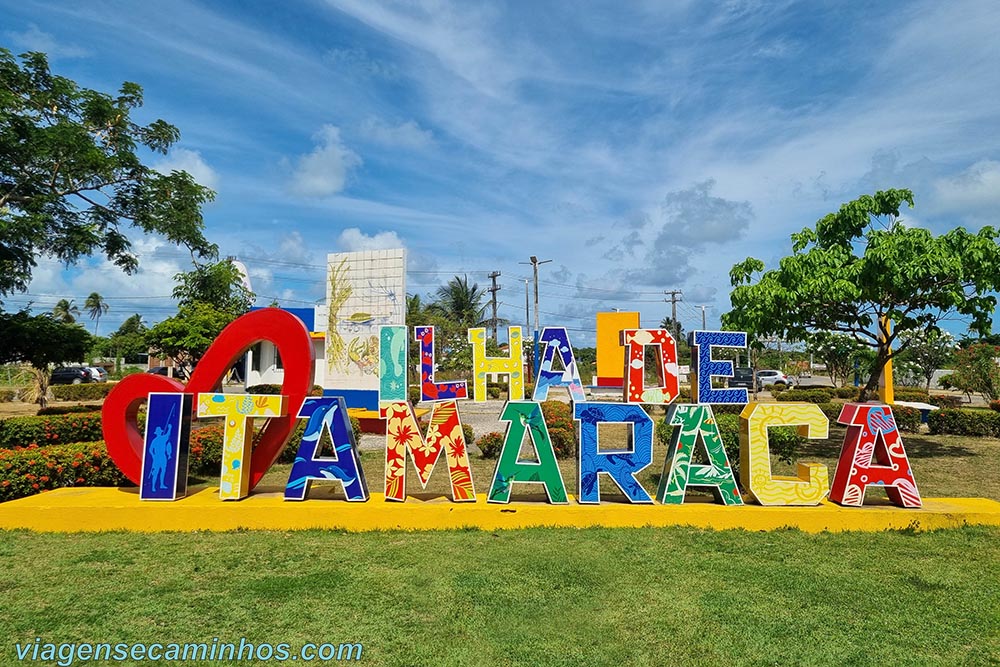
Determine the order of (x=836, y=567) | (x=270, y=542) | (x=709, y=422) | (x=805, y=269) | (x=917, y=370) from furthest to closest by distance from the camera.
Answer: (x=917, y=370)
(x=805, y=269)
(x=709, y=422)
(x=270, y=542)
(x=836, y=567)

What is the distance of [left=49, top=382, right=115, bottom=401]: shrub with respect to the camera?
129ft

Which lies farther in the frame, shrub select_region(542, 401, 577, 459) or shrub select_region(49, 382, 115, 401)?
shrub select_region(49, 382, 115, 401)

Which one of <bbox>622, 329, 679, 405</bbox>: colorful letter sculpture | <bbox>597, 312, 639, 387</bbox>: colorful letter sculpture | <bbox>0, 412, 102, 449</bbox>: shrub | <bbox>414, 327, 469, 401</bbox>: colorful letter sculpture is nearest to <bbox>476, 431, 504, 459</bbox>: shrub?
<bbox>414, 327, 469, 401</bbox>: colorful letter sculpture

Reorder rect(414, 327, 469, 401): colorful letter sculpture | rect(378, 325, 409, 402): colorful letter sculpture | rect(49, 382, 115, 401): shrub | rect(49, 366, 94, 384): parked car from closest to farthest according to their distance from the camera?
1. rect(378, 325, 409, 402): colorful letter sculpture
2. rect(414, 327, 469, 401): colorful letter sculpture
3. rect(49, 382, 115, 401): shrub
4. rect(49, 366, 94, 384): parked car

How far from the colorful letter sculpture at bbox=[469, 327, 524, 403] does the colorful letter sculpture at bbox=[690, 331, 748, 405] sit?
2780 millimetres

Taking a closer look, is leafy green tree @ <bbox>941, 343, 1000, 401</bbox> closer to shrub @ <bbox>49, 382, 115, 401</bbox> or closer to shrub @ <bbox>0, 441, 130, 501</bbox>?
shrub @ <bbox>0, 441, 130, 501</bbox>

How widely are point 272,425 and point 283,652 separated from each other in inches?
186

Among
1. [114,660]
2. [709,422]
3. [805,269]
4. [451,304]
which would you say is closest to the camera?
[114,660]

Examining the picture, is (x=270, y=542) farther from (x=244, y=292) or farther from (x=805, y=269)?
(x=244, y=292)

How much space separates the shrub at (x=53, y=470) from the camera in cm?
1004

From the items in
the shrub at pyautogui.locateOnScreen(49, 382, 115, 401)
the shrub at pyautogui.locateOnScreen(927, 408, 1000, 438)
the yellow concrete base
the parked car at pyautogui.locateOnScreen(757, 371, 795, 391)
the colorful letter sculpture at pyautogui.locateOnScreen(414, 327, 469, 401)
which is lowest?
the yellow concrete base

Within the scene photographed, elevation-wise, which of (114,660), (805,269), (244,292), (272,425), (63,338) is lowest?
(114,660)

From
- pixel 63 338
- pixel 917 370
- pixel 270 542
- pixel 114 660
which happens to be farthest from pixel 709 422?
pixel 917 370

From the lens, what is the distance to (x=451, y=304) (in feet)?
185
